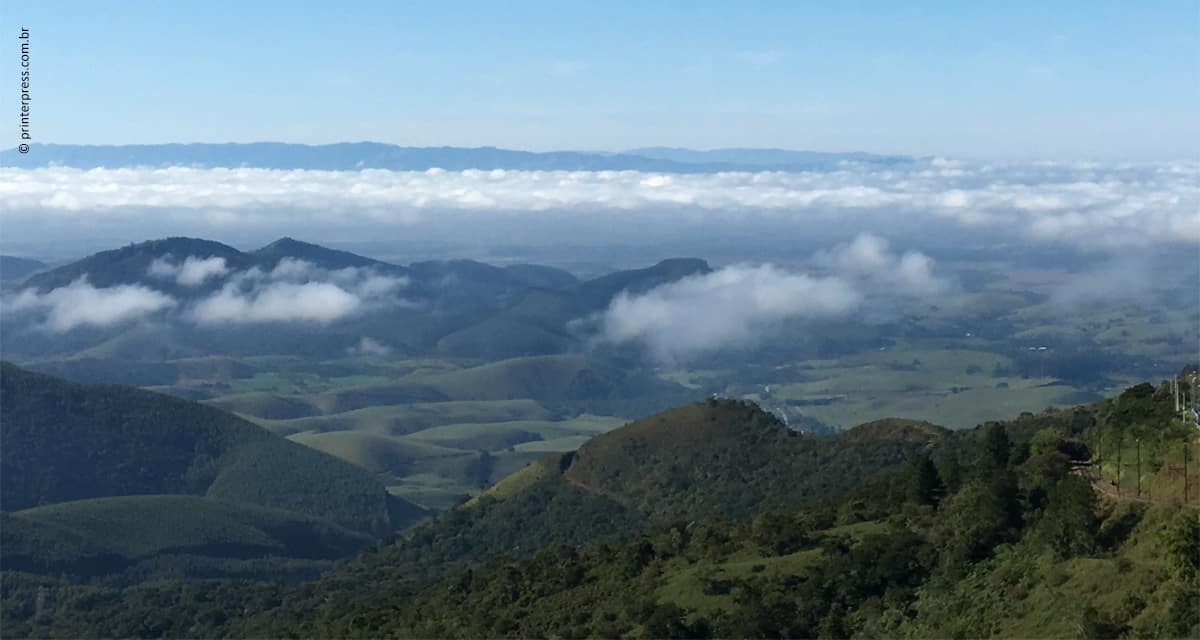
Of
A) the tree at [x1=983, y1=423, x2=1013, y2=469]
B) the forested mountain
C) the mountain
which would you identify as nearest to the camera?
the forested mountain

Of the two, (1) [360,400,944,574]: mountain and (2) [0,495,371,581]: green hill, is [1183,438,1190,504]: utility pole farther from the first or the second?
(2) [0,495,371,581]: green hill

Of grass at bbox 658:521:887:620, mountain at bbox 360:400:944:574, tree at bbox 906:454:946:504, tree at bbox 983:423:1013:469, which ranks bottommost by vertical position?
mountain at bbox 360:400:944:574

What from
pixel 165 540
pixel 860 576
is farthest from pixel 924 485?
pixel 165 540

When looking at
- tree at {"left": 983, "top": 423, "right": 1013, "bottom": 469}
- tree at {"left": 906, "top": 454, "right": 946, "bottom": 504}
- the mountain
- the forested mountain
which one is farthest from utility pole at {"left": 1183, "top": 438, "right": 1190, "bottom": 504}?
the mountain

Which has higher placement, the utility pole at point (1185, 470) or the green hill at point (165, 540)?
the utility pole at point (1185, 470)

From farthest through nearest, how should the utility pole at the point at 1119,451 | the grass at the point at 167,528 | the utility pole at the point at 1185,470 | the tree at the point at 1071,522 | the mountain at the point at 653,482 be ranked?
the grass at the point at 167,528 → the mountain at the point at 653,482 → the utility pole at the point at 1119,451 → the utility pole at the point at 1185,470 → the tree at the point at 1071,522

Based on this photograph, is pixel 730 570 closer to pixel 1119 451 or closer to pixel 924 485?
Answer: pixel 924 485

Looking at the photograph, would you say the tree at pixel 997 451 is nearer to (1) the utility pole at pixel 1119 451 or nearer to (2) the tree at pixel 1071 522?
(1) the utility pole at pixel 1119 451

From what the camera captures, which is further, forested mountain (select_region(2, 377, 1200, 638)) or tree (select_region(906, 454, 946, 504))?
tree (select_region(906, 454, 946, 504))

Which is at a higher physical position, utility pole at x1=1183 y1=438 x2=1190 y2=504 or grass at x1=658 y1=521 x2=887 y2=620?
utility pole at x1=1183 y1=438 x2=1190 y2=504

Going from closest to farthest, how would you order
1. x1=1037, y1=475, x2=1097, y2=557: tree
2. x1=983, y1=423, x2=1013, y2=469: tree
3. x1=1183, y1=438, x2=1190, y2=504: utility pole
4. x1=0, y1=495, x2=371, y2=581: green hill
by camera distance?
x1=1037, y1=475, x2=1097, y2=557: tree < x1=1183, y1=438, x2=1190, y2=504: utility pole < x1=983, y1=423, x2=1013, y2=469: tree < x1=0, y1=495, x2=371, y2=581: green hill

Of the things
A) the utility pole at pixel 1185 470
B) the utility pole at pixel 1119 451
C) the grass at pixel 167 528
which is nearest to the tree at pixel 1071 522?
the utility pole at pixel 1119 451
